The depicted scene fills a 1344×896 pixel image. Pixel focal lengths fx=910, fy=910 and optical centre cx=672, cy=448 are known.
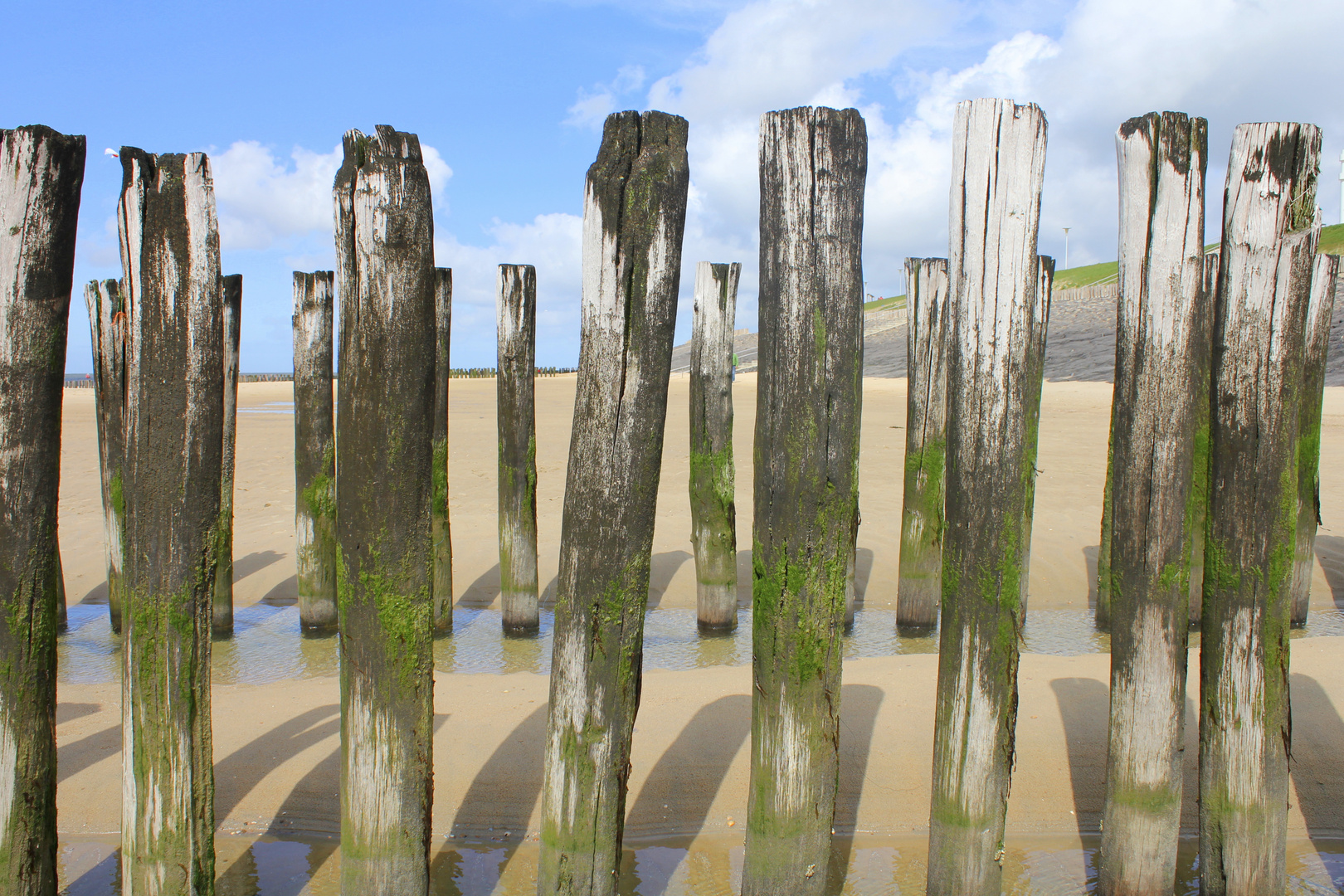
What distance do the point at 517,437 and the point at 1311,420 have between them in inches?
209

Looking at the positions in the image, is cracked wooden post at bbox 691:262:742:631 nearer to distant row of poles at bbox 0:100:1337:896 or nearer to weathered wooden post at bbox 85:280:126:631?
distant row of poles at bbox 0:100:1337:896

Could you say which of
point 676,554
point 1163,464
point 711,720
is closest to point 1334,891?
point 1163,464

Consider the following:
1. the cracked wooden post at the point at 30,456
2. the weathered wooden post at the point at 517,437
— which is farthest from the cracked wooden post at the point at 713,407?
the cracked wooden post at the point at 30,456

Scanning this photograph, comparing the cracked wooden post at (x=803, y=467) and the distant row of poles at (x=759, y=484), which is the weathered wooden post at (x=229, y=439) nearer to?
the distant row of poles at (x=759, y=484)

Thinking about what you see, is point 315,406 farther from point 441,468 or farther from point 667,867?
point 667,867

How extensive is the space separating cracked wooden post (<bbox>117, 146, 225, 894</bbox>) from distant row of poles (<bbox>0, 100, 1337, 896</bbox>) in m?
0.01

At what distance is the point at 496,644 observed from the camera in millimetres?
6945

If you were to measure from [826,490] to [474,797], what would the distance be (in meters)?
2.23

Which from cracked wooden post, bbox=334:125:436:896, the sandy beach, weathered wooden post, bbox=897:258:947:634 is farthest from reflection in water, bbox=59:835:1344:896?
weathered wooden post, bbox=897:258:947:634

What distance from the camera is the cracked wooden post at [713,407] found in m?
6.68

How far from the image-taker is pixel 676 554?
9367mm

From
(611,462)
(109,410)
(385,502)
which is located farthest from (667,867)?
(109,410)

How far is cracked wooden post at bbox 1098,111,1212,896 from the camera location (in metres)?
3.02

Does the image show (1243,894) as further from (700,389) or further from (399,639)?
(700,389)
